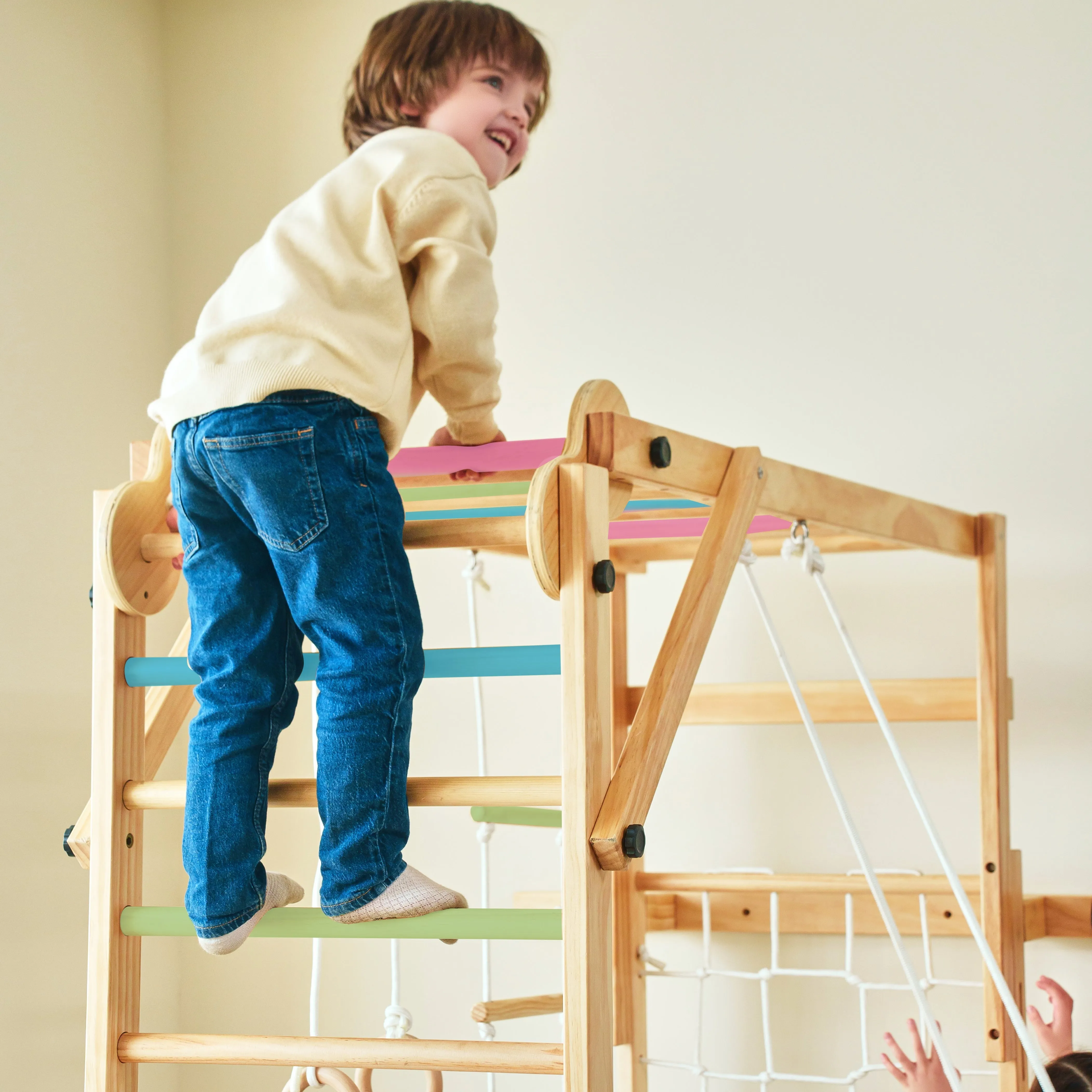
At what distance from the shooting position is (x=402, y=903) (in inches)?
45.4

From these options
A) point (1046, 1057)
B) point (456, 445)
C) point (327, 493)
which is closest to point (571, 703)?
point (327, 493)

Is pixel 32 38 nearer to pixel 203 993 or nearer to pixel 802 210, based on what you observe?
pixel 802 210

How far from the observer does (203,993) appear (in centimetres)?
239

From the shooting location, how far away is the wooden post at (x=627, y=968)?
1.89m

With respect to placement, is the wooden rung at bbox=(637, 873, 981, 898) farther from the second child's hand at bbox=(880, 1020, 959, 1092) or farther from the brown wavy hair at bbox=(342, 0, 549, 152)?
the brown wavy hair at bbox=(342, 0, 549, 152)

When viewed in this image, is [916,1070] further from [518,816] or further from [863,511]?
[863,511]

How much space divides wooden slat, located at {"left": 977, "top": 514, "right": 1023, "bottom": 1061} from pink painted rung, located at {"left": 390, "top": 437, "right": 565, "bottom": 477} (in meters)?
0.70

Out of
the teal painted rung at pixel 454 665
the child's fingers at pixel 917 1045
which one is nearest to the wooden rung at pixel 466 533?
the teal painted rung at pixel 454 665

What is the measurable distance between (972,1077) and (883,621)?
0.74m

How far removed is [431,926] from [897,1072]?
0.82m

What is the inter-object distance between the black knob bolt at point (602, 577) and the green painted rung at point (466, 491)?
329 millimetres

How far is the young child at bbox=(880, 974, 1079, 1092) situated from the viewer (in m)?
1.54

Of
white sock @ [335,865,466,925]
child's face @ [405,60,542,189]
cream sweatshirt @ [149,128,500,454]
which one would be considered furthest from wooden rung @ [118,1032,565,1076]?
child's face @ [405,60,542,189]

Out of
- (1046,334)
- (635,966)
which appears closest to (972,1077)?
(635,966)
